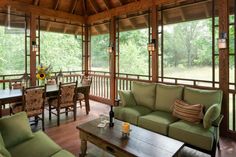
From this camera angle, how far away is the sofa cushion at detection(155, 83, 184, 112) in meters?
3.49

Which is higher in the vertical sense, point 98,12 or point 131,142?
point 98,12

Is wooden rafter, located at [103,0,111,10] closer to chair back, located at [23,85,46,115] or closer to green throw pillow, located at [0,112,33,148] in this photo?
chair back, located at [23,85,46,115]

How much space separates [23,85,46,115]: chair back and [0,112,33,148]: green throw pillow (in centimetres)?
126

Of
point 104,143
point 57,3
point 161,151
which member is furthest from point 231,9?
point 57,3

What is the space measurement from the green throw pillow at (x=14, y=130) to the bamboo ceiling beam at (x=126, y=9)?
3926 mm

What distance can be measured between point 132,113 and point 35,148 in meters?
1.96

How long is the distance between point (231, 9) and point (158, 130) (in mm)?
2740

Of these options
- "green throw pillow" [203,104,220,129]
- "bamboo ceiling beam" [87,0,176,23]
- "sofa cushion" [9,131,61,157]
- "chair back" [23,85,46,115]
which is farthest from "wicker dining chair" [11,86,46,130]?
"bamboo ceiling beam" [87,0,176,23]

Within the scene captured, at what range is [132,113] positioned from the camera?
353 centimetres

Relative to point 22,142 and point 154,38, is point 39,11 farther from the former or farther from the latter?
point 22,142

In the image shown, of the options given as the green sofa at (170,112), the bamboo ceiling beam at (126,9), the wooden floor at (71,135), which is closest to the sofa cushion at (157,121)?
the green sofa at (170,112)

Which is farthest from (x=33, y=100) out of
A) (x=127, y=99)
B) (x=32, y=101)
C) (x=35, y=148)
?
(x=127, y=99)

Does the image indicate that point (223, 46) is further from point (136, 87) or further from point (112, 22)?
point (112, 22)

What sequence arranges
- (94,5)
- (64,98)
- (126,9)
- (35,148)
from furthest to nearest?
(94,5) < (126,9) < (64,98) < (35,148)
